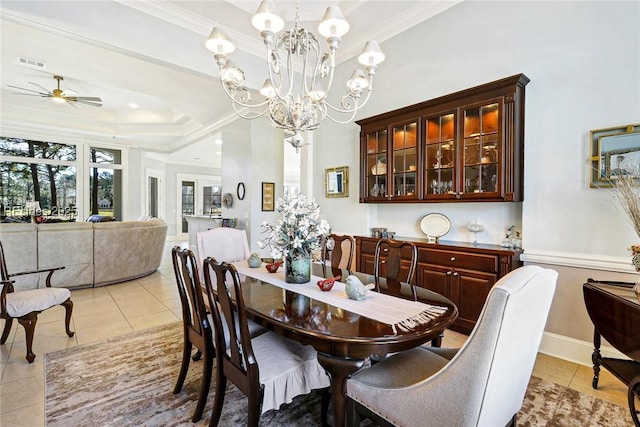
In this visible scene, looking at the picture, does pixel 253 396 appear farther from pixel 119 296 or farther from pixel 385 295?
pixel 119 296

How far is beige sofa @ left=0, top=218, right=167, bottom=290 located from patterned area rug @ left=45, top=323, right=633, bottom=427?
2.38 m

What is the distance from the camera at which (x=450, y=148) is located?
321 cm

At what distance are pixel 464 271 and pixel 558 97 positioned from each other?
1783 mm

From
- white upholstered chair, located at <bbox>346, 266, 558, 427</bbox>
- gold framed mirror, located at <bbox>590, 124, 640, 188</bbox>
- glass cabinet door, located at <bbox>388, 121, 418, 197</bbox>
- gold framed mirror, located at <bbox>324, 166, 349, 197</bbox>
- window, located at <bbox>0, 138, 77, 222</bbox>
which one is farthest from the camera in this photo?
window, located at <bbox>0, 138, 77, 222</bbox>

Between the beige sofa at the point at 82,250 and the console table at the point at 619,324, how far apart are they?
19.6 feet

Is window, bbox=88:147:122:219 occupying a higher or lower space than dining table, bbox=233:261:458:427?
higher

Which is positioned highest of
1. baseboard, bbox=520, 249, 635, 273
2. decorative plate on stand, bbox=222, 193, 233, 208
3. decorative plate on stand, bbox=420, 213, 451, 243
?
decorative plate on stand, bbox=222, 193, 233, 208

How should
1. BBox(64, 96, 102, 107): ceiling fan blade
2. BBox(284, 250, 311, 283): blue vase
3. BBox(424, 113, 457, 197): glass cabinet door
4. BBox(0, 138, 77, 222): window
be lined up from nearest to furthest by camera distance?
BBox(284, 250, 311, 283): blue vase
BBox(424, 113, 457, 197): glass cabinet door
BBox(64, 96, 102, 107): ceiling fan blade
BBox(0, 138, 77, 222): window

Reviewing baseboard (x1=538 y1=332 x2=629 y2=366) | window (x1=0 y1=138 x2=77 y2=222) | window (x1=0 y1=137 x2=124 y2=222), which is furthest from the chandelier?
window (x1=0 y1=138 x2=77 y2=222)

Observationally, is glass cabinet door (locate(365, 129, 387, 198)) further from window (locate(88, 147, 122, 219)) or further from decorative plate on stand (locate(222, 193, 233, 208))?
window (locate(88, 147, 122, 219))

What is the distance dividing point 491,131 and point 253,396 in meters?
3.00

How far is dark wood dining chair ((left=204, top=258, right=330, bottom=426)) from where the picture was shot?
4.78 feet

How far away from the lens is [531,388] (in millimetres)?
2205

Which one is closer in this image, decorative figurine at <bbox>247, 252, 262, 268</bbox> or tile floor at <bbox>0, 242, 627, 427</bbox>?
tile floor at <bbox>0, 242, 627, 427</bbox>
